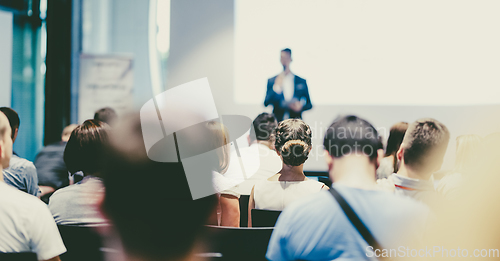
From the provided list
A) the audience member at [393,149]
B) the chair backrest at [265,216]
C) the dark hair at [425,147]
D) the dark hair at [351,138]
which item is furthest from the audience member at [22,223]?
the audience member at [393,149]

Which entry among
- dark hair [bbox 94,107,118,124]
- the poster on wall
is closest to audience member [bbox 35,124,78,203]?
dark hair [bbox 94,107,118,124]

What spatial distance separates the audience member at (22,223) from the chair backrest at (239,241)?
535 mm

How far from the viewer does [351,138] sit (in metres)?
1.09

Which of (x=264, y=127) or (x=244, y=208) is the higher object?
(x=264, y=127)

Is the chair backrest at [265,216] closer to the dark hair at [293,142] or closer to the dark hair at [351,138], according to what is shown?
the dark hair at [293,142]

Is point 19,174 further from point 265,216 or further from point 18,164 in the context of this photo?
point 265,216

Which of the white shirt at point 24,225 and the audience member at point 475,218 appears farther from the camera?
the audience member at point 475,218

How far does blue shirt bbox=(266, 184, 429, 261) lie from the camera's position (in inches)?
38.4

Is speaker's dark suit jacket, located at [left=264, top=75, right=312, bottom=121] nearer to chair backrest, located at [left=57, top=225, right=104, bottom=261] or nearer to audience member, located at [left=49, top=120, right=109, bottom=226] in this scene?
audience member, located at [left=49, top=120, right=109, bottom=226]

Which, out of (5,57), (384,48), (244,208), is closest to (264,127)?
(244,208)

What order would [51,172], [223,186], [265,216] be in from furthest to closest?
[51,172]
[223,186]
[265,216]

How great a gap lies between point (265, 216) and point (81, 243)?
78 centimetres

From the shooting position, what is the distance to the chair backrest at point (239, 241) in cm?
138

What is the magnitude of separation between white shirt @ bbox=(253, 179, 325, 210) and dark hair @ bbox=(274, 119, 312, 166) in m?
0.12
